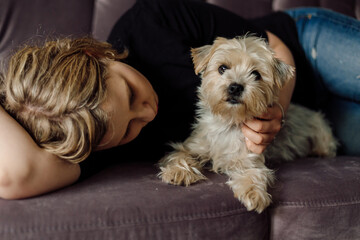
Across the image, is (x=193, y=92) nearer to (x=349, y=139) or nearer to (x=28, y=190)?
(x=28, y=190)

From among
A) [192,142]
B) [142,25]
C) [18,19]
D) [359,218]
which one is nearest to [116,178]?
[192,142]

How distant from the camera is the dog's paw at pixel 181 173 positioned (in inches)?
56.1

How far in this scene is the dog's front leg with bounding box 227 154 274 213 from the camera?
1295 millimetres

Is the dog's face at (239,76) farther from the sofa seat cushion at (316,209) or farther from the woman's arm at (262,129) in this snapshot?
the sofa seat cushion at (316,209)

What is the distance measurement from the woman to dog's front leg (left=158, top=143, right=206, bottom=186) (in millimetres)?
179

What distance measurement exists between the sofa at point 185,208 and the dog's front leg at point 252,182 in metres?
0.04

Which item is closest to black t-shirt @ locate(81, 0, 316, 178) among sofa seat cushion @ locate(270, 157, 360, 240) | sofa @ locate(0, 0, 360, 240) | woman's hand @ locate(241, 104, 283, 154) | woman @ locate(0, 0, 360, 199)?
woman @ locate(0, 0, 360, 199)

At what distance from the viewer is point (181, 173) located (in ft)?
4.75

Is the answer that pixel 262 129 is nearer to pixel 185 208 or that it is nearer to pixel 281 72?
pixel 281 72

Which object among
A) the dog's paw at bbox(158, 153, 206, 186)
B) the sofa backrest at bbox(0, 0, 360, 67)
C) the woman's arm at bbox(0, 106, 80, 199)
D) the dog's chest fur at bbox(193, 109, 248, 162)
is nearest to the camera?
the woman's arm at bbox(0, 106, 80, 199)

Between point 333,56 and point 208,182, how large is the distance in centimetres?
126

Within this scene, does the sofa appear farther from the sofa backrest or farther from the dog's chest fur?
the sofa backrest

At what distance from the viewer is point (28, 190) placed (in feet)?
3.84

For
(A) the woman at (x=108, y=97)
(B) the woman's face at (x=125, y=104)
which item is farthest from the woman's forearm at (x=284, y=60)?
(B) the woman's face at (x=125, y=104)
